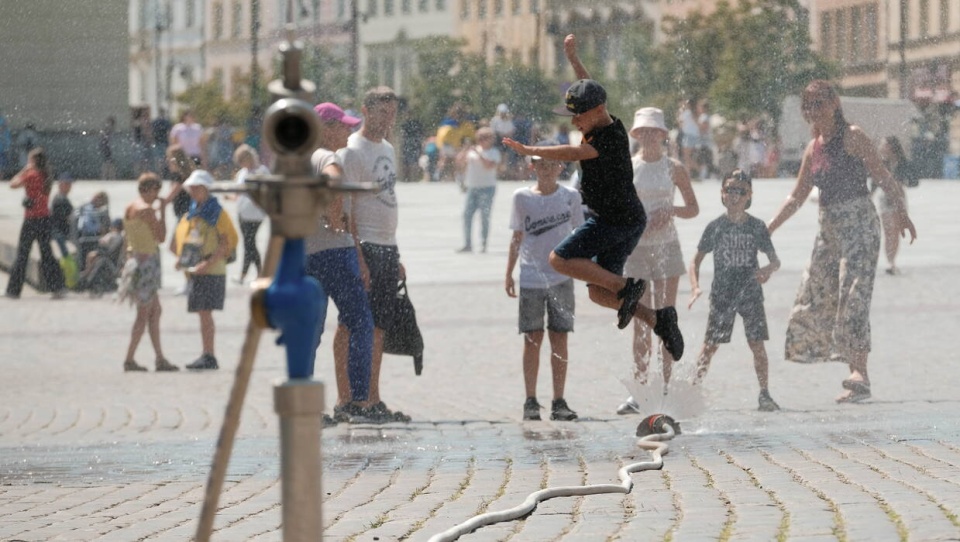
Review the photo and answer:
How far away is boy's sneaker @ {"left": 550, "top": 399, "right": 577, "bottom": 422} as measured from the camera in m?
11.1

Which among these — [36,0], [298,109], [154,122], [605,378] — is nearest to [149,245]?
[605,378]

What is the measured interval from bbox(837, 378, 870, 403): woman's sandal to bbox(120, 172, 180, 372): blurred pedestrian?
5.24m

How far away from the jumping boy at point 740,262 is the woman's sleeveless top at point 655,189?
0.27 meters

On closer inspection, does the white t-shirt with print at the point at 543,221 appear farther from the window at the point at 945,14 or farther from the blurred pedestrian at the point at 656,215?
the window at the point at 945,14

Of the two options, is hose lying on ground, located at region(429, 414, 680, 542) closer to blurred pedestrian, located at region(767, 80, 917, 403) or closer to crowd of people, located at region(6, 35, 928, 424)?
crowd of people, located at region(6, 35, 928, 424)

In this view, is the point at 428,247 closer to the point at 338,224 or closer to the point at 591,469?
the point at 338,224

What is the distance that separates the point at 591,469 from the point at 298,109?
4.41m

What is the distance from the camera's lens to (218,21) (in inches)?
1709

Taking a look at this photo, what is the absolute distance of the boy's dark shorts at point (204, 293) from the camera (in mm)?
15125

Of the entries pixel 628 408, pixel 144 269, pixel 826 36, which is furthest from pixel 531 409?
pixel 826 36

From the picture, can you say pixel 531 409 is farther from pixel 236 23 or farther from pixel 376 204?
pixel 236 23

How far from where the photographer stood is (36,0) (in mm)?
35594

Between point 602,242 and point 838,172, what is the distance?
295 cm

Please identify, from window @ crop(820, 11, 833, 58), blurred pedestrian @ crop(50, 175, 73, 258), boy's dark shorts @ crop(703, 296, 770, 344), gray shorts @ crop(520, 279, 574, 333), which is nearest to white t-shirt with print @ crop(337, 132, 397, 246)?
gray shorts @ crop(520, 279, 574, 333)
